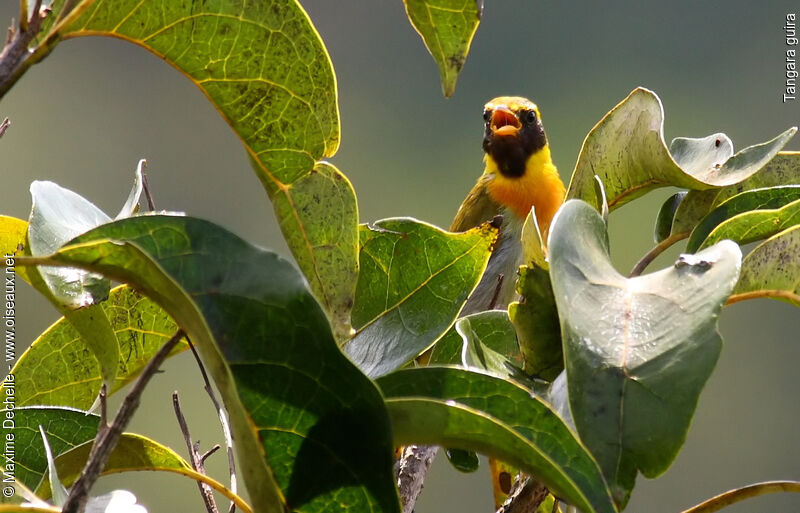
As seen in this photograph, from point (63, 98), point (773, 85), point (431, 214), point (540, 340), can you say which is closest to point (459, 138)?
point (431, 214)

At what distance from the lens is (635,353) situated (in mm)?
708

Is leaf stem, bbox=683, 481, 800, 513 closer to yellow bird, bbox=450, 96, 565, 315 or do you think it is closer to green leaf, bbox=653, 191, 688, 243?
green leaf, bbox=653, 191, 688, 243

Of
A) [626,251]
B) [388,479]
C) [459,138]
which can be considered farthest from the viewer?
[459,138]

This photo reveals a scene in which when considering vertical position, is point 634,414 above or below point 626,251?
above

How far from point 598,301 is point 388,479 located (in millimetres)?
217

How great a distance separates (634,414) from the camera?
26.8 inches

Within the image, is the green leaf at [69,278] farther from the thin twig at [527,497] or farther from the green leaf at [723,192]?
the green leaf at [723,192]

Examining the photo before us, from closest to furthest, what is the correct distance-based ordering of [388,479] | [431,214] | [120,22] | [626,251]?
[388,479] < [120,22] < [626,251] < [431,214]

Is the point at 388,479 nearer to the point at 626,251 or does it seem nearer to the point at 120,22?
the point at 120,22

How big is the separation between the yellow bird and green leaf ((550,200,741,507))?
2785 mm

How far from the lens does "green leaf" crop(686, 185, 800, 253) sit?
1032 millimetres

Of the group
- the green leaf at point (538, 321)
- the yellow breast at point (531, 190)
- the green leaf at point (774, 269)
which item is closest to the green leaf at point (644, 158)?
the green leaf at point (774, 269)

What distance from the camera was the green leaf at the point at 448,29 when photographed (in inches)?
33.8

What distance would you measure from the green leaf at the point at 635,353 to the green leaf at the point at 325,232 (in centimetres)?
22
